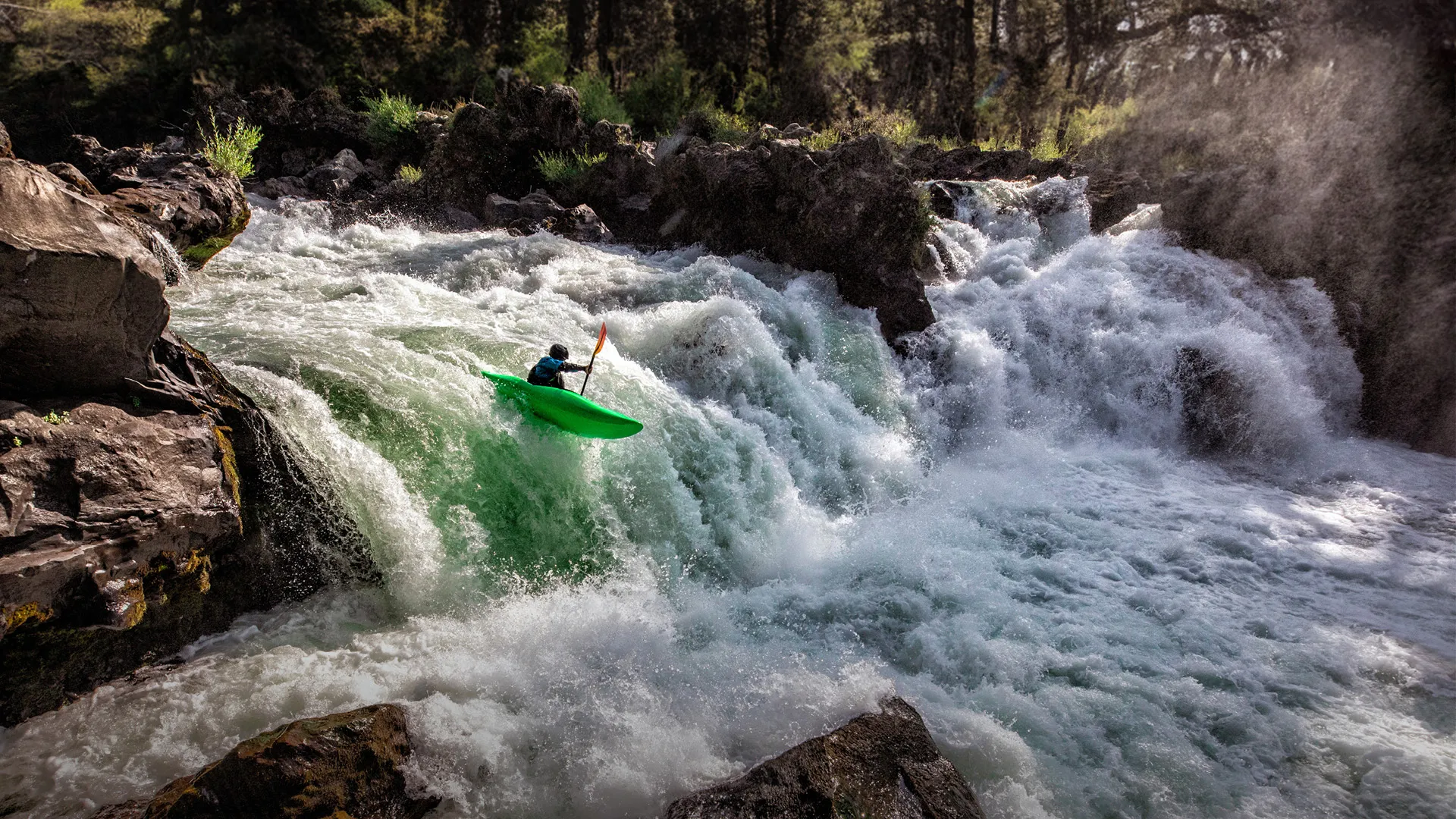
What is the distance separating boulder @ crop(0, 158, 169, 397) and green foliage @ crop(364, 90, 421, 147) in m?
10.6

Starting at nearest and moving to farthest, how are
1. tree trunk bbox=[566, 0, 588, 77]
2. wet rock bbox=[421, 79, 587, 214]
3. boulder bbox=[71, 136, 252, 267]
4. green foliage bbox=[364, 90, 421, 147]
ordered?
boulder bbox=[71, 136, 252, 267], wet rock bbox=[421, 79, 587, 214], green foliage bbox=[364, 90, 421, 147], tree trunk bbox=[566, 0, 588, 77]

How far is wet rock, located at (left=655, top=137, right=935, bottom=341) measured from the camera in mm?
8148

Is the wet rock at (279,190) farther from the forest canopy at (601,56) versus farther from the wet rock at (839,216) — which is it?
the wet rock at (839,216)

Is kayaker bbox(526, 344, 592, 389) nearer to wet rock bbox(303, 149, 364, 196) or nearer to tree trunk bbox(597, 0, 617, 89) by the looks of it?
wet rock bbox(303, 149, 364, 196)

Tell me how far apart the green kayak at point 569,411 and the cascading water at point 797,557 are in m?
0.16

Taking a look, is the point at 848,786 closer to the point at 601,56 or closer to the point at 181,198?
the point at 181,198

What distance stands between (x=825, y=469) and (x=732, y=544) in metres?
1.44

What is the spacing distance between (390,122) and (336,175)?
1868 mm

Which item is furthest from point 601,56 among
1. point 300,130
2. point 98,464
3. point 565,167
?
point 98,464

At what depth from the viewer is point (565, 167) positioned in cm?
1080

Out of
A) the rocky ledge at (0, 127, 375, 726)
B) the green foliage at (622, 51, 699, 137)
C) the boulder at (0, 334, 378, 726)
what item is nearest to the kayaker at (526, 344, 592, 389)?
the boulder at (0, 334, 378, 726)

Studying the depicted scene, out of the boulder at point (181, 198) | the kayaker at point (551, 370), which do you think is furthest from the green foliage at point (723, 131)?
the kayaker at point (551, 370)

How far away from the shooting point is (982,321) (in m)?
8.36

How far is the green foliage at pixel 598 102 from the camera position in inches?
541
